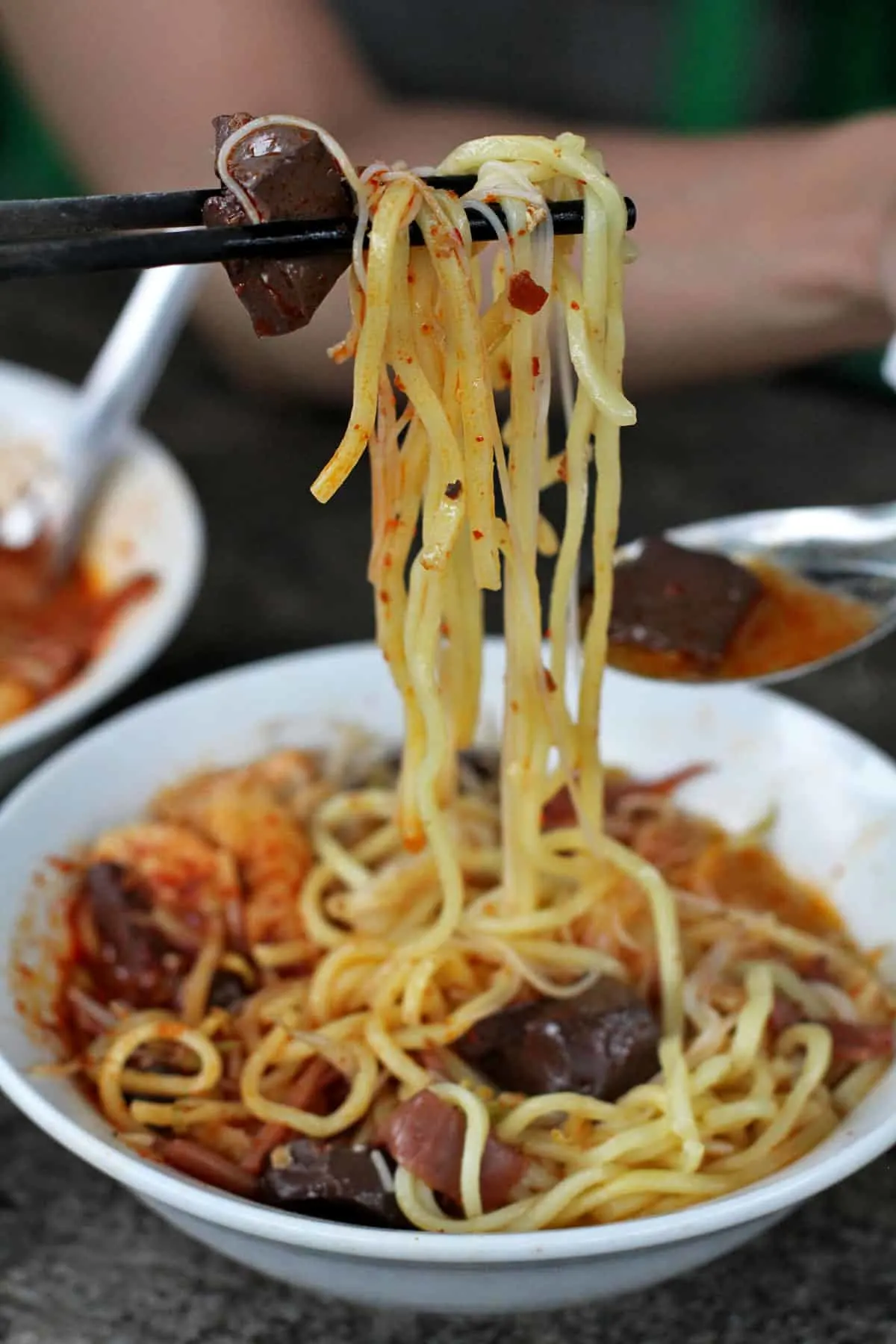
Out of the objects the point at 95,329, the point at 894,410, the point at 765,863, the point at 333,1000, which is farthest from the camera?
the point at 95,329

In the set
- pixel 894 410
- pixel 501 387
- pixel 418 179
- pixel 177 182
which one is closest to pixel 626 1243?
pixel 501 387

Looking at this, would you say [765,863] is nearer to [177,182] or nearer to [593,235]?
[593,235]

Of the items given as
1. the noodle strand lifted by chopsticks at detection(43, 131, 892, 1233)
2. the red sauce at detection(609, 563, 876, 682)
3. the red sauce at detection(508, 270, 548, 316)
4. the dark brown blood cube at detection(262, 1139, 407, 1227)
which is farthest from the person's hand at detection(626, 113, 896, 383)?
the dark brown blood cube at detection(262, 1139, 407, 1227)

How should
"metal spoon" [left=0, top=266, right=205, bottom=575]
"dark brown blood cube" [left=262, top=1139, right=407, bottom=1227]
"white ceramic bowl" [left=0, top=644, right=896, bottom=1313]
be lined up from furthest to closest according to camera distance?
"metal spoon" [left=0, top=266, right=205, bottom=575] → "dark brown blood cube" [left=262, top=1139, right=407, bottom=1227] → "white ceramic bowl" [left=0, top=644, right=896, bottom=1313]

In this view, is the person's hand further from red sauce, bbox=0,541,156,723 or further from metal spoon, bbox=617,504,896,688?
red sauce, bbox=0,541,156,723

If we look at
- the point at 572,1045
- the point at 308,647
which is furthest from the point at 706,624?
the point at 308,647

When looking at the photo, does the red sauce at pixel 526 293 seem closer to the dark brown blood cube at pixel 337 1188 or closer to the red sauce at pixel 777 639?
the red sauce at pixel 777 639

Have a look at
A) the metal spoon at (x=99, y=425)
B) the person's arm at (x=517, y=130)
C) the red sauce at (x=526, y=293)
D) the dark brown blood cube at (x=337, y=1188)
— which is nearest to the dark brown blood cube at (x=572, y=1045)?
the dark brown blood cube at (x=337, y=1188)
